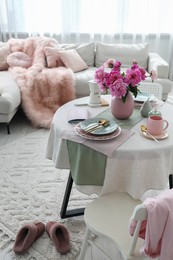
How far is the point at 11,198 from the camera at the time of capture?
6.84 feet

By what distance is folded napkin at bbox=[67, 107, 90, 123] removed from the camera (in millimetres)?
1671

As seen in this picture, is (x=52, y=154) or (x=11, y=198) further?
(x=11, y=198)

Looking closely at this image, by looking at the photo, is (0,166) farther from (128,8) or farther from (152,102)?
(128,8)

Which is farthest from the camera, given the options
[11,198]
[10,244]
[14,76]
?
[14,76]

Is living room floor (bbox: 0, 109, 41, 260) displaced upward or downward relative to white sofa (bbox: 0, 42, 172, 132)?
downward

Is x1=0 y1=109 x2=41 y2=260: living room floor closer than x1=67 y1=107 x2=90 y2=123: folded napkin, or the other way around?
x1=67 y1=107 x2=90 y2=123: folded napkin

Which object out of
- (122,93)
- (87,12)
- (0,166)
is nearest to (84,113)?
(122,93)

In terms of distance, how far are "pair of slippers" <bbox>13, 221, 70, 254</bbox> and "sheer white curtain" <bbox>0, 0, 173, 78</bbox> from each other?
3.23 m

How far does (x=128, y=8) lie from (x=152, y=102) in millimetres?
2667

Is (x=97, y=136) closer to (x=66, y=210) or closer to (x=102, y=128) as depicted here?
(x=102, y=128)

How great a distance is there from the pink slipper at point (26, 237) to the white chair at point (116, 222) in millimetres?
332

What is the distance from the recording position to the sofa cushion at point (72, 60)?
11.7ft

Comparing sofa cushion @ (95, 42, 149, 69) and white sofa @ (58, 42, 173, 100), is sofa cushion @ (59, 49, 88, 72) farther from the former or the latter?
sofa cushion @ (95, 42, 149, 69)

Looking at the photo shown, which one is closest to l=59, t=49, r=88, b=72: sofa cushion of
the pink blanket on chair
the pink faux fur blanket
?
the pink faux fur blanket
